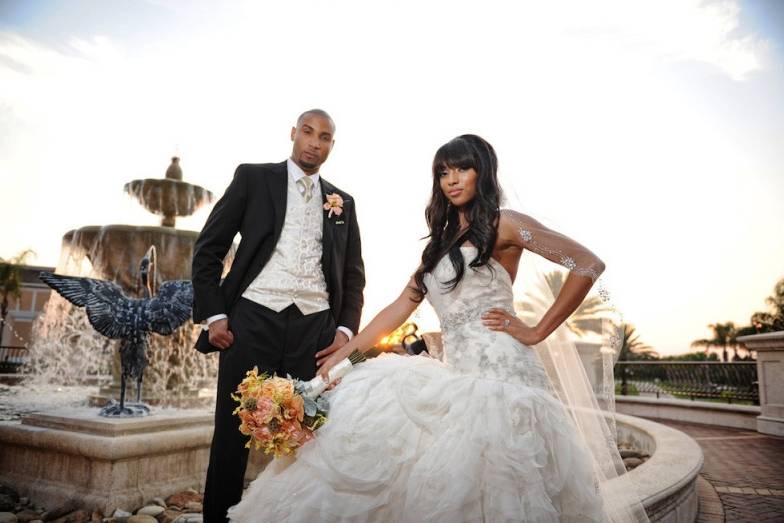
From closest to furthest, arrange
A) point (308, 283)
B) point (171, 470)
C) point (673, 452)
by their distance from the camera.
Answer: point (308, 283) → point (171, 470) → point (673, 452)

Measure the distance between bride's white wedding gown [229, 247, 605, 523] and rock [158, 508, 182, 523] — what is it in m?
2.10

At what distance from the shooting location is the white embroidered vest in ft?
8.94

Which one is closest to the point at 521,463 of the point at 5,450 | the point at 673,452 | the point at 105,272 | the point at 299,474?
the point at 299,474

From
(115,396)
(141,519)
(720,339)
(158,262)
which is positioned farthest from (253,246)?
(720,339)

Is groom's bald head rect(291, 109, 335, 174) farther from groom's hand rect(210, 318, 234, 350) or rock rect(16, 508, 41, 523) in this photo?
rock rect(16, 508, 41, 523)

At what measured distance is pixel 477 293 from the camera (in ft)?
7.89

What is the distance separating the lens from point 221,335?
2.60 meters

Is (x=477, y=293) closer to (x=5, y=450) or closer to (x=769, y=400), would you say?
(x=5, y=450)

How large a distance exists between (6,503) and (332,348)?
10.5 ft

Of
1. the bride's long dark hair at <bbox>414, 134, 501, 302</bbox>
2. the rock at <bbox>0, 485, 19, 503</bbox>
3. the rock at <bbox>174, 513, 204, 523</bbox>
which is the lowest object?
the rock at <bbox>0, 485, 19, 503</bbox>

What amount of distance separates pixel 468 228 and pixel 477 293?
35cm

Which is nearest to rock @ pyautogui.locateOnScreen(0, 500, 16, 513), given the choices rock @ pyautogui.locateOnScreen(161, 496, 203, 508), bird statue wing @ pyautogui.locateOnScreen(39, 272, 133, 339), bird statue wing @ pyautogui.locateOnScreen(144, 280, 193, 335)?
rock @ pyautogui.locateOnScreen(161, 496, 203, 508)

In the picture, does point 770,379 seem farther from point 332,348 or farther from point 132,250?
point 132,250

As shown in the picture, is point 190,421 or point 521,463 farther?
point 190,421
